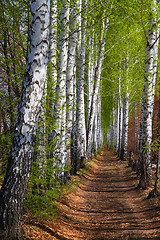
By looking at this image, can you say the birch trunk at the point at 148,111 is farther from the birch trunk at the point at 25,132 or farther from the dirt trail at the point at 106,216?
the birch trunk at the point at 25,132

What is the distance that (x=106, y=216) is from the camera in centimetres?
580

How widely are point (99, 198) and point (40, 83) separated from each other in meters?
5.70

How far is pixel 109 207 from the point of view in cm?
659

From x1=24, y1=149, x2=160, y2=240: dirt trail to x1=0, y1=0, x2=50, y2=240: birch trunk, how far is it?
1245 mm

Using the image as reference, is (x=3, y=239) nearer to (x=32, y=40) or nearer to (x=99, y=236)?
(x=99, y=236)

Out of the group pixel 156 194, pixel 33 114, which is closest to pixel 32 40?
pixel 33 114

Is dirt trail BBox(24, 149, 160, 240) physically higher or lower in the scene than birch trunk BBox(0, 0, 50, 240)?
lower

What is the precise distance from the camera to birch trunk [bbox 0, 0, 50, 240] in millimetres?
3043

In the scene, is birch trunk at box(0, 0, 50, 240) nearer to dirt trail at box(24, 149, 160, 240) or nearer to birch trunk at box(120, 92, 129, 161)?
dirt trail at box(24, 149, 160, 240)

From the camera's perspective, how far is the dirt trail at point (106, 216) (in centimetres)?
451

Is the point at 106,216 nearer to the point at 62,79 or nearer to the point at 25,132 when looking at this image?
the point at 25,132

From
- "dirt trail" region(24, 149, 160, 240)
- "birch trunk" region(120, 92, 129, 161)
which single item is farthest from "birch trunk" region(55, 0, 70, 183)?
"birch trunk" region(120, 92, 129, 161)

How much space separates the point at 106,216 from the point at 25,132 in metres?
3.93

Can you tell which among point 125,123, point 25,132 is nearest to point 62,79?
point 25,132
